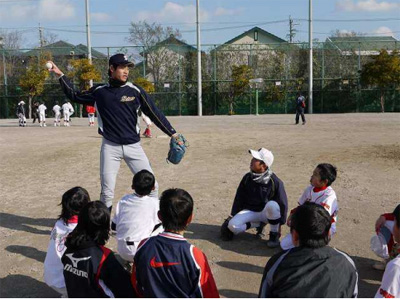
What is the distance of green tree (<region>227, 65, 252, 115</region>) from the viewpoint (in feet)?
120

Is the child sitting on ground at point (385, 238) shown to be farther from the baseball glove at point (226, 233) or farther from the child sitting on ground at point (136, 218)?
the child sitting on ground at point (136, 218)

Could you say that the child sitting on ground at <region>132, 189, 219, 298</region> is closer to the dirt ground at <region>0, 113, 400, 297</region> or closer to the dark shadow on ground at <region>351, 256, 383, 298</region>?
the dirt ground at <region>0, 113, 400, 297</region>

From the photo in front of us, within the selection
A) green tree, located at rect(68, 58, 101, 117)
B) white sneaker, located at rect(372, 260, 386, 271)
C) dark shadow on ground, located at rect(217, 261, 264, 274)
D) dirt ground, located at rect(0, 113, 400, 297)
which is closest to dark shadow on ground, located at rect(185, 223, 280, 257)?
dirt ground, located at rect(0, 113, 400, 297)

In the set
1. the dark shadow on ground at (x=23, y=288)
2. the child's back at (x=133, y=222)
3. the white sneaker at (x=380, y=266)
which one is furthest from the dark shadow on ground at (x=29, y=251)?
the white sneaker at (x=380, y=266)

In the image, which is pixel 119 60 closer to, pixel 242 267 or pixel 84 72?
pixel 242 267

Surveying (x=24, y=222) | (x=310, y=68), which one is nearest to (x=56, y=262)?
(x=24, y=222)

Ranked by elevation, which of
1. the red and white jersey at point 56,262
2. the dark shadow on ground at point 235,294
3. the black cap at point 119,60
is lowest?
the dark shadow on ground at point 235,294

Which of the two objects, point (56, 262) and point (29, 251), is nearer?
point (56, 262)

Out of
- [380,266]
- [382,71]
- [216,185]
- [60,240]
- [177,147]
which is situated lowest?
[380,266]

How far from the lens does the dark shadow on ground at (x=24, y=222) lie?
236 inches

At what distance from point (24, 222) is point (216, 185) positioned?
11.7 feet

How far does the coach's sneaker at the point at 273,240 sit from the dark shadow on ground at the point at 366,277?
89 cm

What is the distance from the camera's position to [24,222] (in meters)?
6.36

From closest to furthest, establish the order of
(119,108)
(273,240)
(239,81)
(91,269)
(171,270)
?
(171,270) → (91,269) → (273,240) → (119,108) → (239,81)
